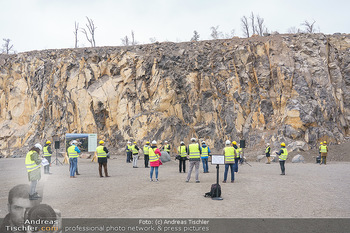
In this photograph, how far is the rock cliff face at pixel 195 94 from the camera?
3033 cm

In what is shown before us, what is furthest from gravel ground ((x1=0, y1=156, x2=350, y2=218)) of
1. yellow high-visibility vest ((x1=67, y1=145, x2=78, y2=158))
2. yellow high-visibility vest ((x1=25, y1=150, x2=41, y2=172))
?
yellow high-visibility vest ((x1=67, y1=145, x2=78, y2=158))

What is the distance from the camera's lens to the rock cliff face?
99.5 feet

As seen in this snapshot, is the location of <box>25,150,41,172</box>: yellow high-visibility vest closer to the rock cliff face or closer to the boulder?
the boulder

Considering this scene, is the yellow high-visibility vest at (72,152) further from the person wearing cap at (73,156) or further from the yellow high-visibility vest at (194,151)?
the yellow high-visibility vest at (194,151)

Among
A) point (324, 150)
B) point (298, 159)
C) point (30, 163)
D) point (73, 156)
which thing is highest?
point (30, 163)

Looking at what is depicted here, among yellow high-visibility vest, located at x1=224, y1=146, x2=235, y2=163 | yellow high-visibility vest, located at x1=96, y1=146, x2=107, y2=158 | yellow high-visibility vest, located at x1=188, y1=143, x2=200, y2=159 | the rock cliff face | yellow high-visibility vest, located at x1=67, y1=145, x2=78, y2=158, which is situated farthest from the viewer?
the rock cliff face

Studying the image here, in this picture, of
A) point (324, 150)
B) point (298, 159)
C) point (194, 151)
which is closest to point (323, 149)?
point (324, 150)

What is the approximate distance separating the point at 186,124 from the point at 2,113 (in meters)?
27.7

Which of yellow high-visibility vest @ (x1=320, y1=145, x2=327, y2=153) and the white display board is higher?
the white display board

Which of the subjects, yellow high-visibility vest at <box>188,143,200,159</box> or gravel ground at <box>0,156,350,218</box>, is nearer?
gravel ground at <box>0,156,350,218</box>

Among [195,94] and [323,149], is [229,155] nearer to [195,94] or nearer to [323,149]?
[323,149]

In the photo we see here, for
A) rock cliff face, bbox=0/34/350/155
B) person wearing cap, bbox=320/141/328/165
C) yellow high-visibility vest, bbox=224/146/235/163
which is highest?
rock cliff face, bbox=0/34/350/155

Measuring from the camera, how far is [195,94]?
3331cm

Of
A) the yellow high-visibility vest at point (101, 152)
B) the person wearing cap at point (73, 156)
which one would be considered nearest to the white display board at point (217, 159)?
the yellow high-visibility vest at point (101, 152)
